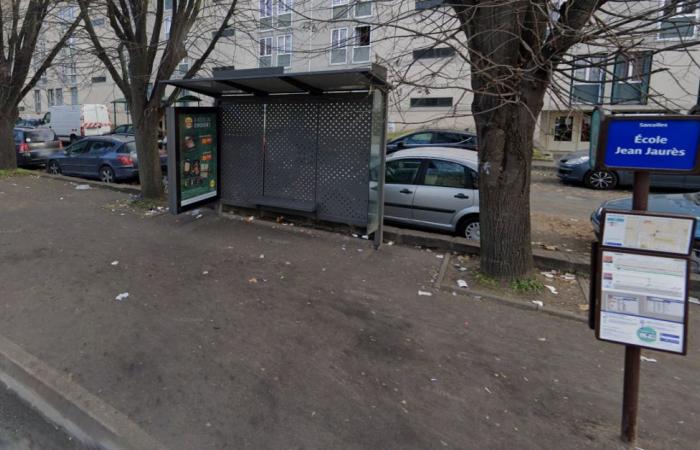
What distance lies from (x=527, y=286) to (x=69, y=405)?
418cm

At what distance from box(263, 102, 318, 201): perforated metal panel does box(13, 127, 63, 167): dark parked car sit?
11757 mm

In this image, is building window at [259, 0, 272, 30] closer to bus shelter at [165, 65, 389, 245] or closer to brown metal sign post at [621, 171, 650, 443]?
bus shelter at [165, 65, 389, 245]

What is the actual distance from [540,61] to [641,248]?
2585 mm

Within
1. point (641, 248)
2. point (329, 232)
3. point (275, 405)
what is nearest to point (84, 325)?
point (275, 405)

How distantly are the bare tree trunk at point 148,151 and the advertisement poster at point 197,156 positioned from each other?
184 cm

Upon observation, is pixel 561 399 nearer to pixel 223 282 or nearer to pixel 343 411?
pixel 343 411

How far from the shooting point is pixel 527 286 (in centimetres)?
471

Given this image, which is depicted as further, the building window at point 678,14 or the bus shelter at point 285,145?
the bus shelter at point 285,145

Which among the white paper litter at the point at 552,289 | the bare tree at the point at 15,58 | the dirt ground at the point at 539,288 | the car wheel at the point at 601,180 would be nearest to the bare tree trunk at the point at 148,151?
the bare tree at the point at 15,58

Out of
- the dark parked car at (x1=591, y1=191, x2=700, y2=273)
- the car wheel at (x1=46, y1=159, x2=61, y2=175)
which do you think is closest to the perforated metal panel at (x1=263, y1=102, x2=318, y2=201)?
the dark parked car at (x1=591, y1=191, x2=700, y2=273)

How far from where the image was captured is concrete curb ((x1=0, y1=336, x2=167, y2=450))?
256 cm

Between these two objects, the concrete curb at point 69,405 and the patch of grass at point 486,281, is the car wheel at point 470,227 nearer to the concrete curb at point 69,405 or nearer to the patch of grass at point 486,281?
the patch of grass at point 486,281

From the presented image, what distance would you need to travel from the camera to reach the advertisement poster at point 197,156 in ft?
22.1

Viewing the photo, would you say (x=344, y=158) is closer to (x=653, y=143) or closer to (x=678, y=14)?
(x=678, y=14)
